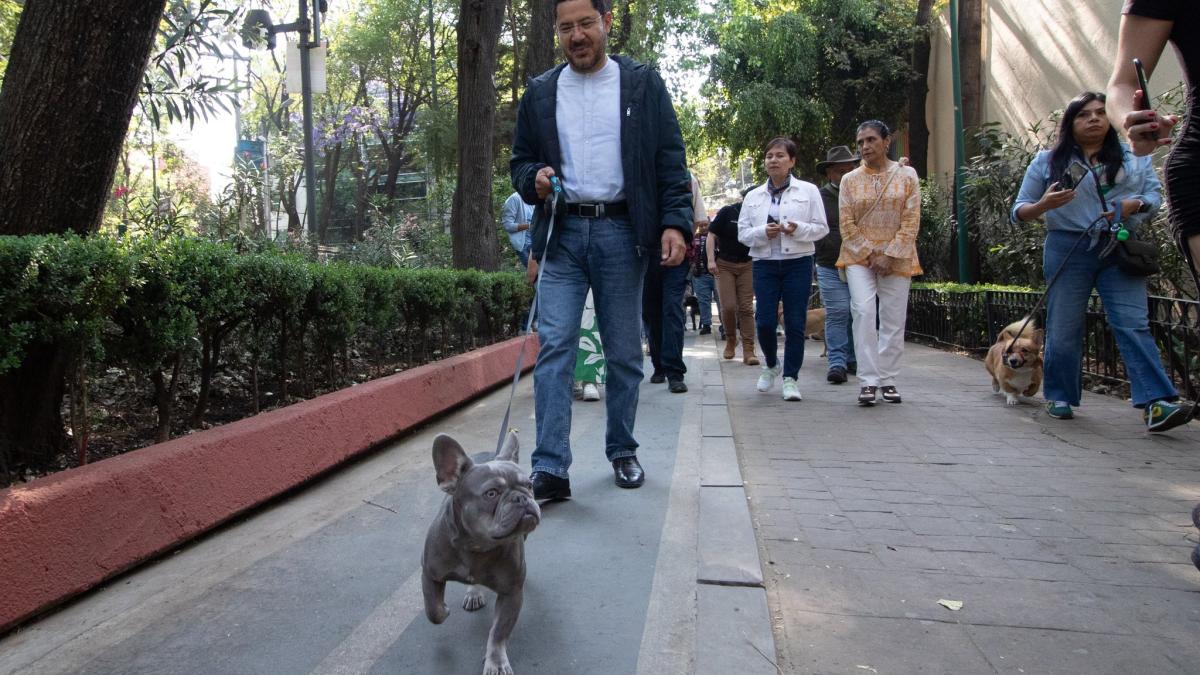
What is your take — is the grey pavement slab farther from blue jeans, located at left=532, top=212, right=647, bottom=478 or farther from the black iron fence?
blue jeans, located at left=532, top=212, right=647, bottom=478

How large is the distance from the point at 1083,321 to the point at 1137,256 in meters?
0.58

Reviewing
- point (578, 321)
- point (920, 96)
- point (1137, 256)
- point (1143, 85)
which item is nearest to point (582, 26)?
point (578, 321)

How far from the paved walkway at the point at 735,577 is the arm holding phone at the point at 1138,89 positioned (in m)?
1.57

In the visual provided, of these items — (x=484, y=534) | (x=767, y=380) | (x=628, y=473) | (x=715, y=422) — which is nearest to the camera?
(x=484, y=534)

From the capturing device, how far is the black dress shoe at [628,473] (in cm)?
417

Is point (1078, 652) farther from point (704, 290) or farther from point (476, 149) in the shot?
point (704, 290)

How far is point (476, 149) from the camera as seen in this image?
11055mm

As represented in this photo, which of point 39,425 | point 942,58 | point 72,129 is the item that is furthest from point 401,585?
point 942,58

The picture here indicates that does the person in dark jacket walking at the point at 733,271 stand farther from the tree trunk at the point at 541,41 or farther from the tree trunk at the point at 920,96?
the tree trunk at the point at 920,96

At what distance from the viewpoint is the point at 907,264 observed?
655cm

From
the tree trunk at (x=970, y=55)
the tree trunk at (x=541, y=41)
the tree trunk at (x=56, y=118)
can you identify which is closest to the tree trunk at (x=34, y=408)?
the tree trunk at (x=56, y=118)

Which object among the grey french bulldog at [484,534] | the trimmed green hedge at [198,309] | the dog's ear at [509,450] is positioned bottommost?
the grey french bulldog at [484,534]

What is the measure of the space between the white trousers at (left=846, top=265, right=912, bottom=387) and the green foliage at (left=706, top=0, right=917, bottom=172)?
638 inches

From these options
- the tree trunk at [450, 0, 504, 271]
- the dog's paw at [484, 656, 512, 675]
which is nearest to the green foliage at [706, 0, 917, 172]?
the tree trunk at [450, 0, 504, 271]
